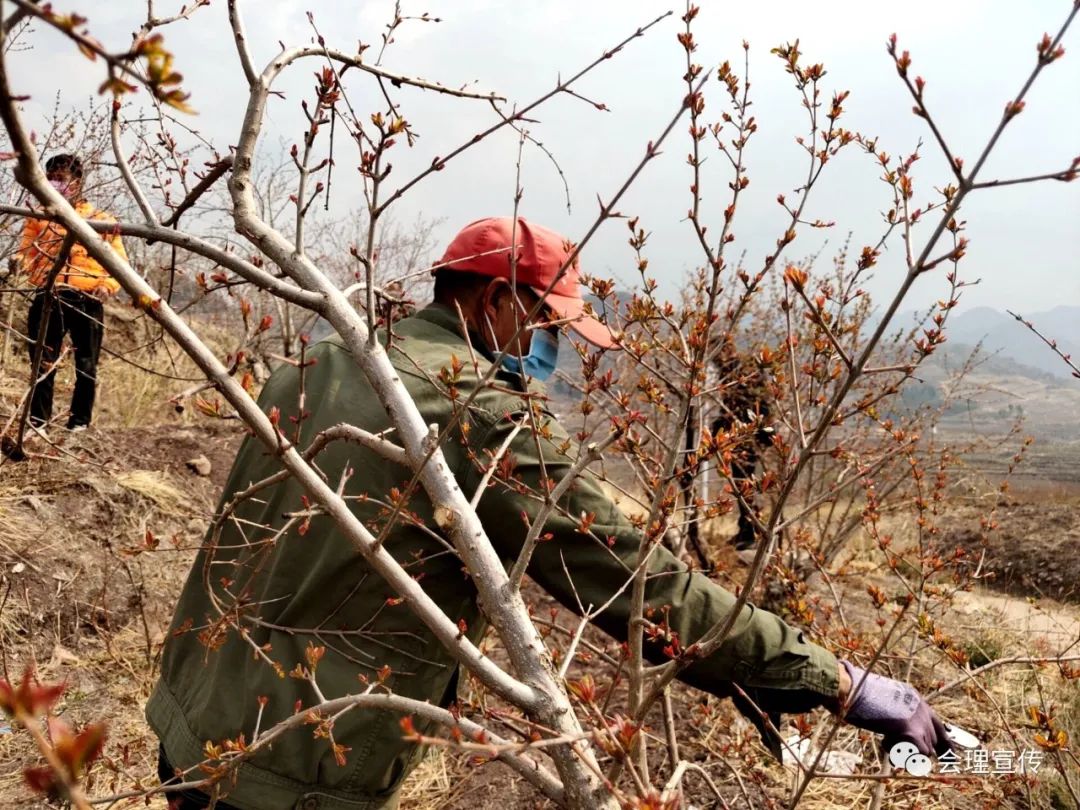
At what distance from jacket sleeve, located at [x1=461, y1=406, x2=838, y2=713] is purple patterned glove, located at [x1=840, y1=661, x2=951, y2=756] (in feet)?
0.37

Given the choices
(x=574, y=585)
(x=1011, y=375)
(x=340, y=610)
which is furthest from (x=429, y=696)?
(x=1011, y=375)

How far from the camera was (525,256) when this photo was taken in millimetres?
1895

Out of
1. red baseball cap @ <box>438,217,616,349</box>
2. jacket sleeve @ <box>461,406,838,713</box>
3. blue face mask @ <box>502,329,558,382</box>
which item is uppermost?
red baseball cap @ <box>438,217,616,349</box>

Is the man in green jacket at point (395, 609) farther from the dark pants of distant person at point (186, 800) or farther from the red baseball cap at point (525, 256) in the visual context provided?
the red baseball cap at point (525, 256)

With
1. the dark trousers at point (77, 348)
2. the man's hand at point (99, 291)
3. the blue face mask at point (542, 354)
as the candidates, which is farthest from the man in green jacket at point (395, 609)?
the dark trousers at point (77, 348)

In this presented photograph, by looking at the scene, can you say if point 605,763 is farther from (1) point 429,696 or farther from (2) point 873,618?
(2) point 873,618

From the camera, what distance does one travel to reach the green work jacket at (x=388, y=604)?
1588 mm

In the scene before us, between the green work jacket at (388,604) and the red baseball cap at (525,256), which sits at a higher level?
the red baseball cap at (525,256)

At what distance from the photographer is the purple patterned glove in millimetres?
1641

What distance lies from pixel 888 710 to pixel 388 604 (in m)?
1.09

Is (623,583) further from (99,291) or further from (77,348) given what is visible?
(77,348)

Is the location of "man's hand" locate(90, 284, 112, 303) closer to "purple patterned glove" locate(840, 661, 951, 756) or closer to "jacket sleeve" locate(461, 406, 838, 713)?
"jacket sleeve" locate(461, 406, 838, 713)

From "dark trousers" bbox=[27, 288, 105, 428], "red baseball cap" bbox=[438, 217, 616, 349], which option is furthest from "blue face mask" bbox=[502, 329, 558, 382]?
"dark trousers" bbox=[27, 288, 105, 428]

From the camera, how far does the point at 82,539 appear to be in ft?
15.7
